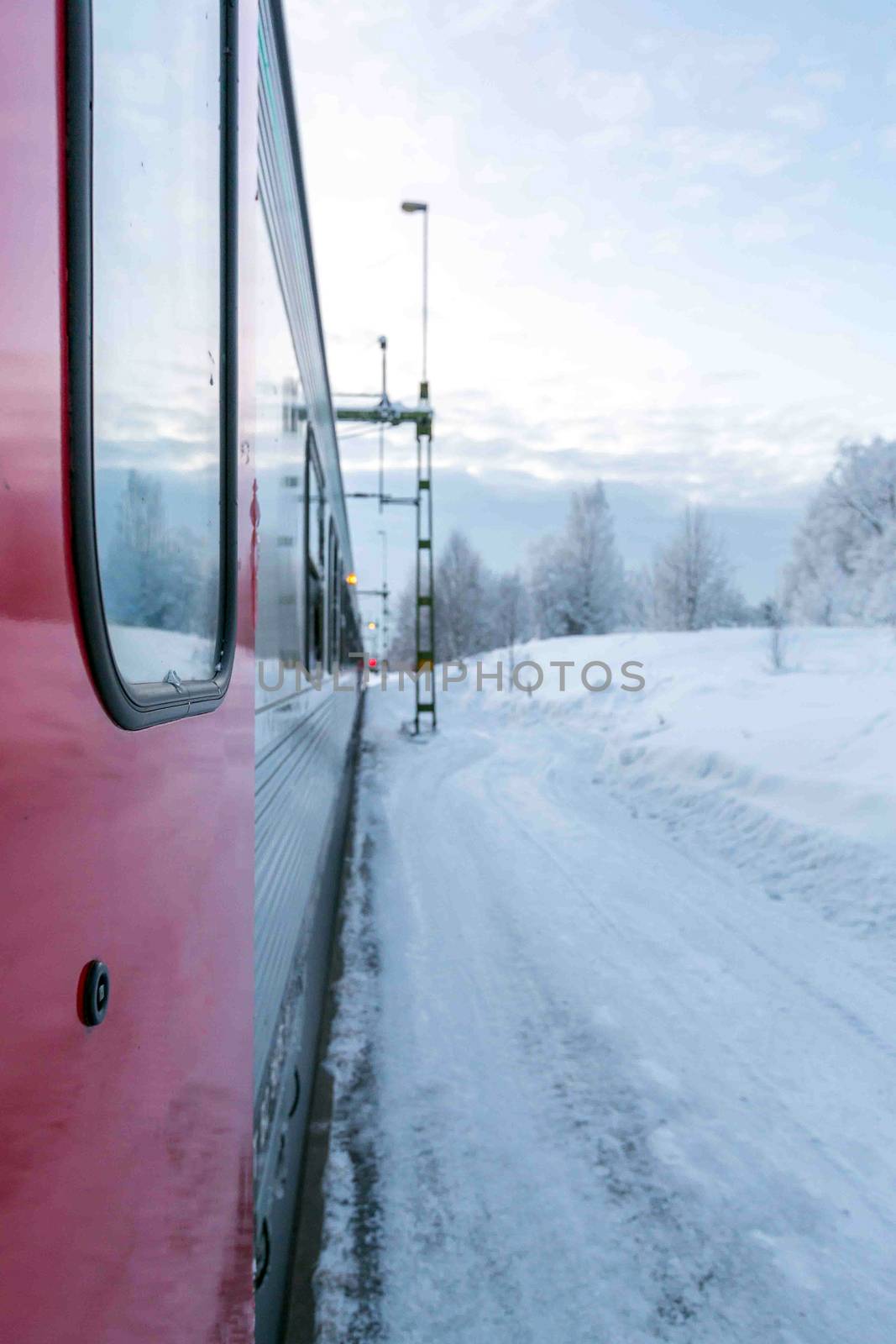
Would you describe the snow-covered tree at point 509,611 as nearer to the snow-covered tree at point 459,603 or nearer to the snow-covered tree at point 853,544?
the snow-covered tree at point 459,603

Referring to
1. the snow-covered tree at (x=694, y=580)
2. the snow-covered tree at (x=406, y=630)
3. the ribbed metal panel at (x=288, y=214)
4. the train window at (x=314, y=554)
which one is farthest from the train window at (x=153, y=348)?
the snow-covered tree at (x=406, y=630)

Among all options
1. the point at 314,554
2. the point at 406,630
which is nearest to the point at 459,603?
the point at 406,630

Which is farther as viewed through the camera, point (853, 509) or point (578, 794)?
point (853, 509)

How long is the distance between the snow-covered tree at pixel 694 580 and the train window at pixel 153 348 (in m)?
46.0

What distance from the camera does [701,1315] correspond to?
2.46 m

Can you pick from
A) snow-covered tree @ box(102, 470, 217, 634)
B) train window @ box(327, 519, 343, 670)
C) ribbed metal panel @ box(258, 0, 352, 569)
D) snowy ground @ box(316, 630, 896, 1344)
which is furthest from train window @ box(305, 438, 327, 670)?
snow-covered tree @ box(102, 470, 217, 634)

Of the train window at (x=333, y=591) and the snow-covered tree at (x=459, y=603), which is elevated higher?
the snow-covered tree at (x=459, y=603)

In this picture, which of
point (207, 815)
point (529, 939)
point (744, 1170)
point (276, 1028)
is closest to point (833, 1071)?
point (744, 1170)

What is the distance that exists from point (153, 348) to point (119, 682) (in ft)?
1.42

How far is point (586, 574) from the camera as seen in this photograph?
48.0 m

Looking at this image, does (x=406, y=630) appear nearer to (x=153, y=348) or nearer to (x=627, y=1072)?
(x=627, y=1072)

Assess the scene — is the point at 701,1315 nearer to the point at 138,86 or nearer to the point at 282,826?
the point at 282,826

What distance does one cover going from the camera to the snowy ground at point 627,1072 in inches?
100

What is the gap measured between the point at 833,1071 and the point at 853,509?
119ft
